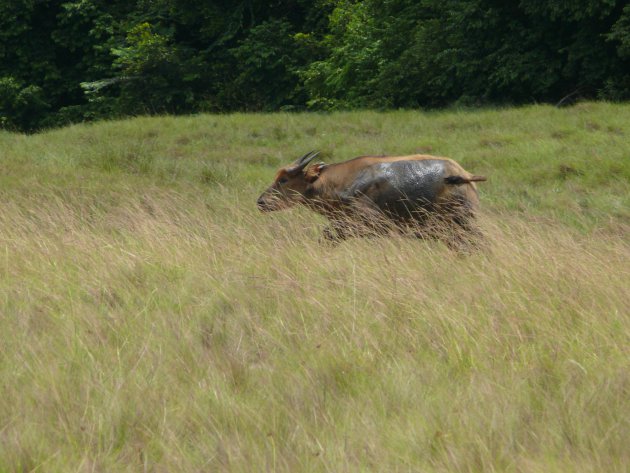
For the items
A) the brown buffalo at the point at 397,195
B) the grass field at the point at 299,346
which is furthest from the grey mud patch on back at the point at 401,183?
the grass field at the point at 299,346

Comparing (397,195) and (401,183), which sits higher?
(401,183)

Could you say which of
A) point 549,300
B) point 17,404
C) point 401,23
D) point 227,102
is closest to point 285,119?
point 401,23

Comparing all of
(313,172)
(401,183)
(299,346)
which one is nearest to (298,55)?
(313,172)

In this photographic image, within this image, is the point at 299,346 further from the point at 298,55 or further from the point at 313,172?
the point at 298,55

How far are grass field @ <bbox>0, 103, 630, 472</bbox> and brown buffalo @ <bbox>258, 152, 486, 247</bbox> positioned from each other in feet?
1.25

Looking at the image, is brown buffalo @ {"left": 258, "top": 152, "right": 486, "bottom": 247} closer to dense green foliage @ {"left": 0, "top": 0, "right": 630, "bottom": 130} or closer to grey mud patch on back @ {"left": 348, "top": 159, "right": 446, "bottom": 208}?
grey mud patch on back @ {"left": 348, "top": 159, "right": 446, "bottom": 208}

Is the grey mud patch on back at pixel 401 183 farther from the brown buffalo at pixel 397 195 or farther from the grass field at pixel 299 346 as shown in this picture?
the grass field at pixel 299 346

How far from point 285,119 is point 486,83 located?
6.86m

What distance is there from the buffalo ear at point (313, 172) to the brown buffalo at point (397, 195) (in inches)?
4.1

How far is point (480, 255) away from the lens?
7.79 metres

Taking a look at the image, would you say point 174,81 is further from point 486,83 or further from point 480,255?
point 480,255

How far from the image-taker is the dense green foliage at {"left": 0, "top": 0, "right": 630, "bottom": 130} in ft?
77.6

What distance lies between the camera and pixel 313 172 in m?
10.2

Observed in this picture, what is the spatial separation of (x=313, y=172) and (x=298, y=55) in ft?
73.3
